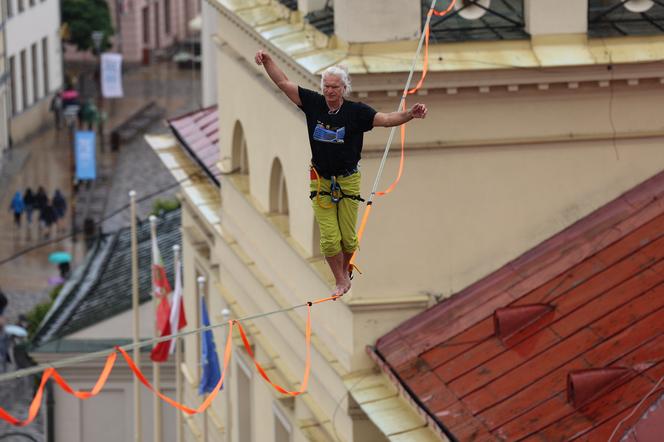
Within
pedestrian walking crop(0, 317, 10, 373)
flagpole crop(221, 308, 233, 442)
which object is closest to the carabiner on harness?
flagpole crop(221, 308, 233, 442)

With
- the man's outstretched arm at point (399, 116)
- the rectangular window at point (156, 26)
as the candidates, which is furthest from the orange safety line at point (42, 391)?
the rectangular window at point (156, 26)

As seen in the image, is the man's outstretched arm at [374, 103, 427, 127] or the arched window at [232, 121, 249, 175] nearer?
the man's outstretched arm at [374, 103, 427, 127]

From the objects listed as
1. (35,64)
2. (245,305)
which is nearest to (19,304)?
(245,305)

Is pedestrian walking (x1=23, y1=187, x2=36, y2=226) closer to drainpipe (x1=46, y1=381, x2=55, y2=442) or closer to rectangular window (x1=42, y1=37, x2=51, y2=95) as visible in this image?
rectangular window (x1=42, y1=37, x2=51, y2=95)

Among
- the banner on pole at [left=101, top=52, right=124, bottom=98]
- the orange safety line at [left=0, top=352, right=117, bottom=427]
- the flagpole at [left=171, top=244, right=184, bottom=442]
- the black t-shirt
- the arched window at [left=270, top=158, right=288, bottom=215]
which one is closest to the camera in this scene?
the orange safety line at [left=0, top=352, right=117, bottom=427]

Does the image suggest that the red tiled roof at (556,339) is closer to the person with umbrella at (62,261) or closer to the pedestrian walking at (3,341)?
the pedestrian walking at (3,341)

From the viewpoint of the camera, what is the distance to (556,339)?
2966cm

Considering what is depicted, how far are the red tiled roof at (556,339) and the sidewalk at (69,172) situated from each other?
120 feet

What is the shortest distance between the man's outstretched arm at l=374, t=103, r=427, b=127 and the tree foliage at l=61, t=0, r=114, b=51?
297 ft

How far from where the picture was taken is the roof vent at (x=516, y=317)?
30.5 meters

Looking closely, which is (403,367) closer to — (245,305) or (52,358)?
(245,305)

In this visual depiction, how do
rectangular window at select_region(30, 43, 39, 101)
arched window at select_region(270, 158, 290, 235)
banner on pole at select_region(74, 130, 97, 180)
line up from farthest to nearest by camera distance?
rectangular window at select_region(30, 43, 39, 101) → banner on pole at select_region(74, 130, 97, 180) → arched window at select_region(270, 158, 290, 235)

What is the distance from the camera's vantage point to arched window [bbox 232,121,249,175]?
41.4 metres

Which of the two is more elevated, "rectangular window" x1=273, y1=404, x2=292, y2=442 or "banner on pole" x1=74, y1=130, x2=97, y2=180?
"rectangular window" x1=273, y1=404, x2=292, y2=442
